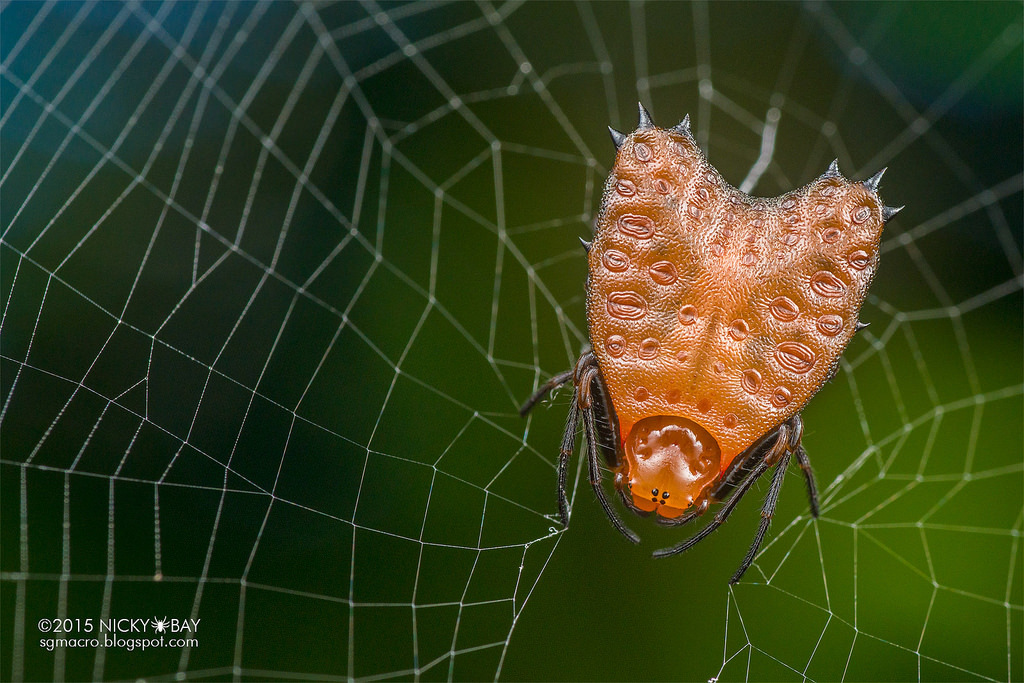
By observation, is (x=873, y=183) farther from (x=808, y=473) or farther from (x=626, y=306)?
(x=808, y=473)

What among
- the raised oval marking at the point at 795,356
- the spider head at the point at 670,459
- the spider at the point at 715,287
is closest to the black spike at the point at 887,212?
the spider at the point at 715,287

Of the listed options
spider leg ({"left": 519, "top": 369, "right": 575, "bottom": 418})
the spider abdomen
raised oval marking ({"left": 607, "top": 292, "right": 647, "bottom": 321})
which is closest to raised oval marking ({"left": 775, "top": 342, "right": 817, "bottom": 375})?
the spider abdomen

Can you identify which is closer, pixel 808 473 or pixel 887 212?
pixel 887 212

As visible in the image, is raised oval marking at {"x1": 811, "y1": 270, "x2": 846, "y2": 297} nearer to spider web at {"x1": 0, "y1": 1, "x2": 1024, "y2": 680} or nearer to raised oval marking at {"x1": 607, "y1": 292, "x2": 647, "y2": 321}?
raised oval marking at {"x1": 607, "y1": 292, "x2": 647, "y2": 321}

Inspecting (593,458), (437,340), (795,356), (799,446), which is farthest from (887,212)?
(437,340)

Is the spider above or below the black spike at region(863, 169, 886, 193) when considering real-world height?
below

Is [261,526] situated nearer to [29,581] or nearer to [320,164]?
[29,581]

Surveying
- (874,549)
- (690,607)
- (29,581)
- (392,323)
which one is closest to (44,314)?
(29,581)
